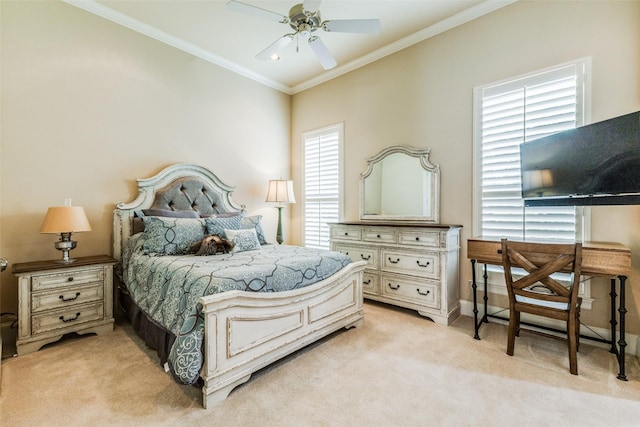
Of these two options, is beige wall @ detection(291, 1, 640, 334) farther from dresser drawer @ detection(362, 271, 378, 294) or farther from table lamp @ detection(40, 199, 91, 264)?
table lamp @ detection(40, 199, 91, 264)

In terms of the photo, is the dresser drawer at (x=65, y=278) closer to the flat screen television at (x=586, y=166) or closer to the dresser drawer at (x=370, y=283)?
the dresser drawer at (x=370, y=283)

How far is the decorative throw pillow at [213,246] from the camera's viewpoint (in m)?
2.67

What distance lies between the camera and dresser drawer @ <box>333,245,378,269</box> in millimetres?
3305

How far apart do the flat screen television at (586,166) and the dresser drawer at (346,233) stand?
5.59ft

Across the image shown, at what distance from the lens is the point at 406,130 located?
353cm

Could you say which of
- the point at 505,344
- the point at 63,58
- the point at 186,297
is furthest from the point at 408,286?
the point at 63,58

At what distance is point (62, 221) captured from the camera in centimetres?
241

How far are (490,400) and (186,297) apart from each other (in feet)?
6.41

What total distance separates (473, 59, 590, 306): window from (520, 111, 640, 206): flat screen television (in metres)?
0.20

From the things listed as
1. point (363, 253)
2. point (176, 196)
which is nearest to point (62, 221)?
point (176, 196)

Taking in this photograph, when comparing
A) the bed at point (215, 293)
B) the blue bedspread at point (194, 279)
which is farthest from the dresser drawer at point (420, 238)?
the blue bedspread at point (194, 279)

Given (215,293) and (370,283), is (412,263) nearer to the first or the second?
(370,283)

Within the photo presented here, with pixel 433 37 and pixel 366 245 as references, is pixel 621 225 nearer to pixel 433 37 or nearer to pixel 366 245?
pixel 366 245

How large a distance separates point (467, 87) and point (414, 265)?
1990mm
